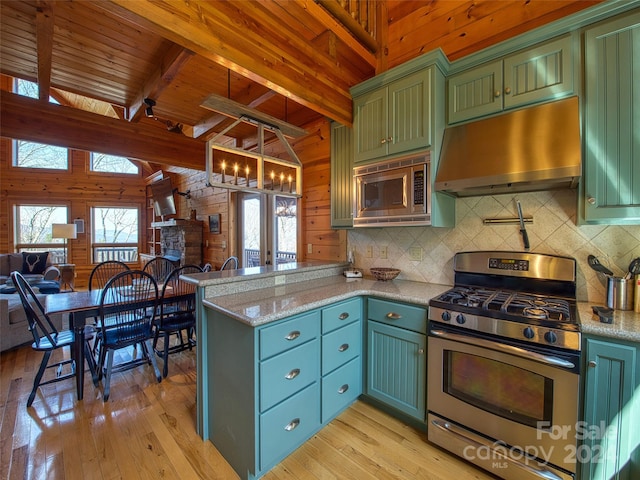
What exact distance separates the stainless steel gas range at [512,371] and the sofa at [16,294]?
4.32m

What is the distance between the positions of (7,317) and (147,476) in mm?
3112

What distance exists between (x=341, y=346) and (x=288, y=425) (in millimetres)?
603

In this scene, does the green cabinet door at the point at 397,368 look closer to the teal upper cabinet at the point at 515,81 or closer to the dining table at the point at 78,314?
the teal upper cabinet at the point at 515,81

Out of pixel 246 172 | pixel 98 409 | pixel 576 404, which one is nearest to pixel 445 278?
pixel 576 404

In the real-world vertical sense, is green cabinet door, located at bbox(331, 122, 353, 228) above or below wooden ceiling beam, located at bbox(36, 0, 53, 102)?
below

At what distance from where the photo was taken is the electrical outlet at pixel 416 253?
245cm

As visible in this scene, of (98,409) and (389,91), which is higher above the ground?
(389,91)

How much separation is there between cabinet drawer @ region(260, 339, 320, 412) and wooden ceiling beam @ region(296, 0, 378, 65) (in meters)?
2.32

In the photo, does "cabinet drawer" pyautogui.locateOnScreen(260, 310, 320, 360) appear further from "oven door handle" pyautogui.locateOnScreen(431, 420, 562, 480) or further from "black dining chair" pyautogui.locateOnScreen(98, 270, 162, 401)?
"black dining chair" pyautogui.locateOnScreen(98, 270, 162, 401)

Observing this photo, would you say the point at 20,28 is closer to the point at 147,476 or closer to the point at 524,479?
the point at 147,476

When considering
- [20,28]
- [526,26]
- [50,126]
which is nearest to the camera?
[526,26]

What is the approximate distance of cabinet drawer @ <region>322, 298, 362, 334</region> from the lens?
1851mm

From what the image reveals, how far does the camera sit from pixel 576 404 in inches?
52.1

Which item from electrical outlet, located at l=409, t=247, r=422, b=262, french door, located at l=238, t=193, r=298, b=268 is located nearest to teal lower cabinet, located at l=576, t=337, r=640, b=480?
electrical outlet, located at l=409, t=247, r=422, b=262
